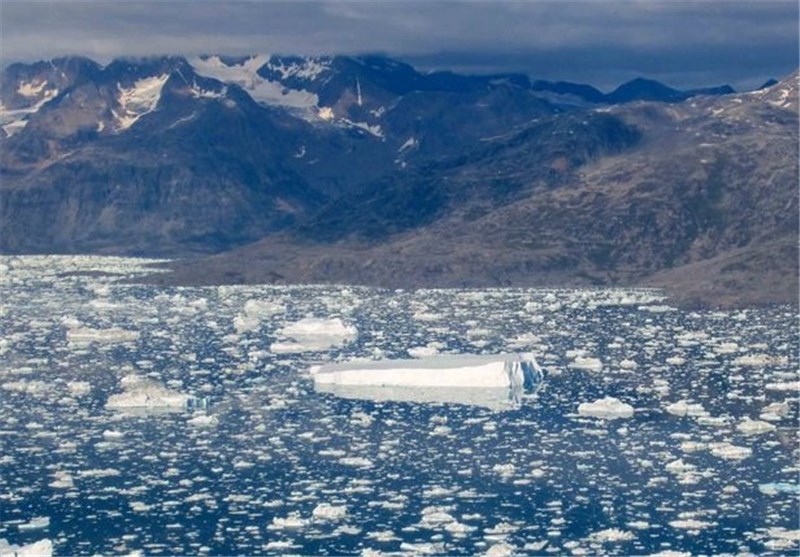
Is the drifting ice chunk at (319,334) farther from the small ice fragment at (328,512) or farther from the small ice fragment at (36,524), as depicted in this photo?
the small ice fragment at (36,524)

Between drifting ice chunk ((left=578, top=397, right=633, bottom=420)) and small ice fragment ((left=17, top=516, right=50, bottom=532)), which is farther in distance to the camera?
drifting ice chunk ((left=578, top=397, right=633, bottom=420))

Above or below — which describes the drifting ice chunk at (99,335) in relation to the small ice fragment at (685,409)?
above

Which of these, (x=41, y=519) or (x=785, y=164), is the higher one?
(x=785, y=164)

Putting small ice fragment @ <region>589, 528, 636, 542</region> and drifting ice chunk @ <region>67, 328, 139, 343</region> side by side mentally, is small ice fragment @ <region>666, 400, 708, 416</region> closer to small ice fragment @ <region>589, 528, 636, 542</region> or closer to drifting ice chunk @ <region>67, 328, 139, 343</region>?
small ice fragment @ <region>589, 528, 636, 542</region>

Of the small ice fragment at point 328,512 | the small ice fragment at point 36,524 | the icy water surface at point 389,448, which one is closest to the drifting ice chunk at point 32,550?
the icy water surface at point 389,448

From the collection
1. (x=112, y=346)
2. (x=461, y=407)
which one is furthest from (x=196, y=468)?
(x=112, y=346)

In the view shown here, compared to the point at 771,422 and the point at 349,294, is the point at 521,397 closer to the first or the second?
the point at 771,422

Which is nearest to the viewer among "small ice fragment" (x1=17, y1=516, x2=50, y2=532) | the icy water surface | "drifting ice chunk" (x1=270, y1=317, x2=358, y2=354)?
the icy water surface

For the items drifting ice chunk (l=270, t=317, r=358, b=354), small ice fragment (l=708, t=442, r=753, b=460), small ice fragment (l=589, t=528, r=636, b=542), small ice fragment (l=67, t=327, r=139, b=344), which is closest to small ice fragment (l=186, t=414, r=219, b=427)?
small ice fragment (l=708, t=442, r=753, b=460)
